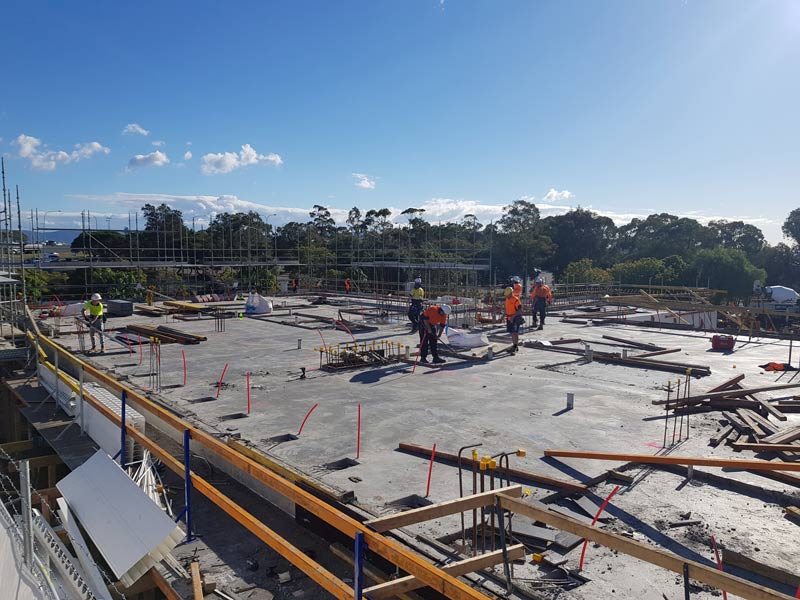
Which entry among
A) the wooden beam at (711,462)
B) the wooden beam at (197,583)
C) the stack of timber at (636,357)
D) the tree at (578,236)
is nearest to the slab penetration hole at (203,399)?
the wooden beam at (197,583)

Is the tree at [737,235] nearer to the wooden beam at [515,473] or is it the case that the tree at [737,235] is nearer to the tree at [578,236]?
the tree at [578,236]

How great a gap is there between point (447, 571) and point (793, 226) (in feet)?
Result: 254

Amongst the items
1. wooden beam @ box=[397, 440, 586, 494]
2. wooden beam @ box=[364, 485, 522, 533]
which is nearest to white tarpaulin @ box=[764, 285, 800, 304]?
wooden beam @ box=[397, 440, 586, 494]

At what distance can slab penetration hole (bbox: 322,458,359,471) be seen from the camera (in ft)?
27.2

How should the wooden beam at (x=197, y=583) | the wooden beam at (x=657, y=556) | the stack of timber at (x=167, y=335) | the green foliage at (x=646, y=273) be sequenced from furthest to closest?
the green foliage at (x=646, y=273), the stack of timber at (x=167, y=335), the wooden beam at (x=197, y=583), the wooden beam at (x=657, y=556)

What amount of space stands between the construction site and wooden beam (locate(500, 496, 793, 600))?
0.05 feet

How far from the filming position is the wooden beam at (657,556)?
335 centimetres

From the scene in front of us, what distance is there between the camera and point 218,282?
134 ft

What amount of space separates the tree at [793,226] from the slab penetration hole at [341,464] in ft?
239

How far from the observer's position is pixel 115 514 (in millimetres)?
6117

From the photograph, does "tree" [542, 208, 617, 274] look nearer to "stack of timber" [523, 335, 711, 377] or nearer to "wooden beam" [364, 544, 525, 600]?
"stack of timber" [523, 335, 711, 377]

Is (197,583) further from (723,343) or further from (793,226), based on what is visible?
(793,226)

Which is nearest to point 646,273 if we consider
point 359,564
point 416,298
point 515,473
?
point 416,298

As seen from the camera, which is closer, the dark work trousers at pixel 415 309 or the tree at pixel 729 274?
the dark work trousers at pixel 415 309
